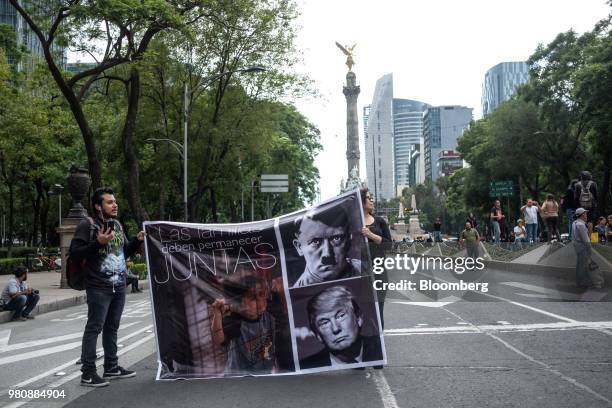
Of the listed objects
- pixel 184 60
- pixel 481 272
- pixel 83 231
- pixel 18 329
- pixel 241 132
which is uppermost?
pixel 184 60

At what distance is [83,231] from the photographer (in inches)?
263

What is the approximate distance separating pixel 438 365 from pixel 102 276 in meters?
3.49

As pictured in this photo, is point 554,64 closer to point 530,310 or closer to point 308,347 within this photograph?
point 530,310

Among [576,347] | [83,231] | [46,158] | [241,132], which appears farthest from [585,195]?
[46,158]

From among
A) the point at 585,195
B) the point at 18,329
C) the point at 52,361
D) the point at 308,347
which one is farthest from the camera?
the point at 585,195

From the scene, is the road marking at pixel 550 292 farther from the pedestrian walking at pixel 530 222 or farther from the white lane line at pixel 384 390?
the pedestrian walking at pixel 530 222

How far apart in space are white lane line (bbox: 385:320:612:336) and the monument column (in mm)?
64963

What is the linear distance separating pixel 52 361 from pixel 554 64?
38.7 metres

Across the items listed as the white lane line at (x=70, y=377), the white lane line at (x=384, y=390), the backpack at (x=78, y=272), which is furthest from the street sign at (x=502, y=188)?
the backpack at (x=78, y=272)

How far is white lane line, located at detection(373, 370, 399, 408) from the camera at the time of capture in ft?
18.2

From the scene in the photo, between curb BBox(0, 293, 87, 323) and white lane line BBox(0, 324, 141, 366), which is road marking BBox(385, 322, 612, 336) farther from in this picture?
curb BBox(0, 293, 87, 323)

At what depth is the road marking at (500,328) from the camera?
30.1 ft

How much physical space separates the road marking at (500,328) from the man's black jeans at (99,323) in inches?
152

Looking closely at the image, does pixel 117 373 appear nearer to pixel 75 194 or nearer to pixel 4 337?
pixel 4 337
